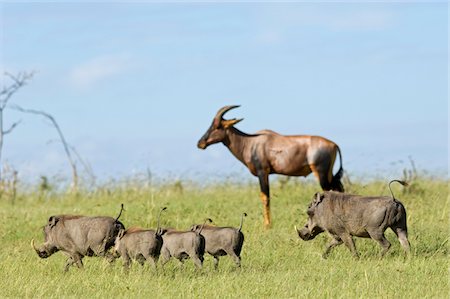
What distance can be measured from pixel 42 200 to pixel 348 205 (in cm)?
999

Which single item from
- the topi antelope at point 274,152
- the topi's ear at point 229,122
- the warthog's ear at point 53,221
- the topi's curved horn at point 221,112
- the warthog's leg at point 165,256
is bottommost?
the warthog's leg at point 165,256

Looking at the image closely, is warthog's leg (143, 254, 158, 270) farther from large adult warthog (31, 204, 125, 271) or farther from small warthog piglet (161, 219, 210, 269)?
large adult warthog (31, 204, 125, 271)

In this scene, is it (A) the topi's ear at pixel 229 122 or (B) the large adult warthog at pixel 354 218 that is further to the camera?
(A) the topi's ear at pixel 229 122

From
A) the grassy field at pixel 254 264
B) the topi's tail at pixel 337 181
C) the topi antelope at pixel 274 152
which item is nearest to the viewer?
the grassy field at pixel 254 264

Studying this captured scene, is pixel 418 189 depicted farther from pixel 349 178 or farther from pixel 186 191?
pixel 186 191

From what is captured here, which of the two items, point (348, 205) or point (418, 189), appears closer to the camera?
point (348, 205)

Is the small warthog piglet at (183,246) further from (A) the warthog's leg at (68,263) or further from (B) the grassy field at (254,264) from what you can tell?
(A) the warthog's leg at (68,263)

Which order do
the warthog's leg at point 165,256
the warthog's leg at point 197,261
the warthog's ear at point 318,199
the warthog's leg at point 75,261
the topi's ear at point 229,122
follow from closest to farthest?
the warthog's leg at point 197,261
the warthog's leg at point 165,256
the warthog's leg at point 75,261
the warthog's ear at point 318,199
the topi's ear at point 229,122

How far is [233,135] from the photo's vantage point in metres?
16.4

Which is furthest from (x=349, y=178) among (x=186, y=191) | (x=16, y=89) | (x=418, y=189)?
(x=16, y=89)

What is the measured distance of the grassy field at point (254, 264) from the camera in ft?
31.7

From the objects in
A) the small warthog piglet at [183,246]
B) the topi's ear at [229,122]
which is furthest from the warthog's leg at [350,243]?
the topi's ear at [229,122]

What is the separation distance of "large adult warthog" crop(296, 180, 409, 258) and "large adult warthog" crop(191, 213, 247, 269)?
145 cm

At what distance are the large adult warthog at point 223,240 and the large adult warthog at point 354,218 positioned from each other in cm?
145
